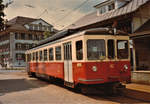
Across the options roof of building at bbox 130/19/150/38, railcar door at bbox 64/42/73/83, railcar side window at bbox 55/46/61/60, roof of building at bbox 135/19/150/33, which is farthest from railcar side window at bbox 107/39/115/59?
roof of building at bbox 135/19/150/33

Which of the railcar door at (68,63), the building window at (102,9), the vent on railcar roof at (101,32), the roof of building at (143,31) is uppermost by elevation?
the building window at (102,9)

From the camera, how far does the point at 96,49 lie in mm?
7906

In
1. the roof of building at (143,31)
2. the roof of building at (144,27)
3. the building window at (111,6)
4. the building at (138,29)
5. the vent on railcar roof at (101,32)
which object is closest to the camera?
the vent on railcar roof at (101,32)

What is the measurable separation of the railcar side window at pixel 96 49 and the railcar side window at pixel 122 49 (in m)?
0.81

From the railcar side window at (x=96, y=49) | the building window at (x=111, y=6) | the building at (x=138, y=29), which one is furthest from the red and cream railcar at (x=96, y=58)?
the building window at (x=111, y=6)

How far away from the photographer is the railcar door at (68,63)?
9023mm

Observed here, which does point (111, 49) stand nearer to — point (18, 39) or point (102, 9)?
point (102, 9)

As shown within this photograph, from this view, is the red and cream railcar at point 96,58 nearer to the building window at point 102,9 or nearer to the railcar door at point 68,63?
the railcar door at point 68,63

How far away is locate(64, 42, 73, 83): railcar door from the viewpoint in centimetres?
902

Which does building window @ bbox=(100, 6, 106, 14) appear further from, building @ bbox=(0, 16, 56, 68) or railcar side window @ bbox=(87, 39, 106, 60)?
building @ bbox=(0, 16, 56, 68)

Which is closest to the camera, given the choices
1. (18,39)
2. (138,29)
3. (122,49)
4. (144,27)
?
(122,49)

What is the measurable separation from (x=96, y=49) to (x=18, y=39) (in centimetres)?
4004

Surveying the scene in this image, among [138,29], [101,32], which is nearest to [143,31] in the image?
[138,29]

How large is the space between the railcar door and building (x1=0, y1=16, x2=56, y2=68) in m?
35.7
